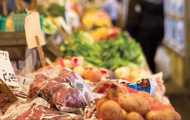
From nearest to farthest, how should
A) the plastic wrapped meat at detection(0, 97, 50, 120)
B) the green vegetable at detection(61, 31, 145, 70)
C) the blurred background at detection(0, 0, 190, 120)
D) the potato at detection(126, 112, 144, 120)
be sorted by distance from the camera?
the potato at detection(126, 112, 144, 120) → the plastic wrapped meat at detection(0, 97, 50, 120) → the green vegetable at detection(61, 31, 145, 70) → the blurred background at detection(0, 0, 190, 120)

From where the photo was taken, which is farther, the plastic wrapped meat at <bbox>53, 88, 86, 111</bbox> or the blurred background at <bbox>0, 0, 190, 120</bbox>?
the blurred background at <bbox>0, 0, 190, 120</bbox>

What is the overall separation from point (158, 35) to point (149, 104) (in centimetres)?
467

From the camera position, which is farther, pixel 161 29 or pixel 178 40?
pixel 178 40

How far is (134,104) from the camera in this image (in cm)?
149

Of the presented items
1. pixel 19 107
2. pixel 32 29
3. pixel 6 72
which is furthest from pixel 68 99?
pixel 32 29

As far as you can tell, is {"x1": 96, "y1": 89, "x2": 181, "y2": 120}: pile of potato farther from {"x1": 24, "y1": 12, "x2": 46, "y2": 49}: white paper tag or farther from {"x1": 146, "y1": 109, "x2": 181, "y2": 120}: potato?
{"x1": 24, "y1": 12, "x2": 46, "y2": 49}: white paper tag

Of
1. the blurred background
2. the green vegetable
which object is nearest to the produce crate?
the green vegetable

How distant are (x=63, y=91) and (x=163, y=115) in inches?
14.4

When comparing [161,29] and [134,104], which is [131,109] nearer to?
[134,104]

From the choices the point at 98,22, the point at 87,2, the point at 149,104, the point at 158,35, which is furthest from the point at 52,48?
the point at 87,2

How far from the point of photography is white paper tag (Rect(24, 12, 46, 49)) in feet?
7.06

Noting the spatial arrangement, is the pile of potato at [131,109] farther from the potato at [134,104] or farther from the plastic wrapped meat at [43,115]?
the plastic wrapped meat at [43,115]

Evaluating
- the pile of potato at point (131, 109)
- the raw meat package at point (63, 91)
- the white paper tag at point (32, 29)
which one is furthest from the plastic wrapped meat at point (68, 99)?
the white paper tag at point (32, 29)

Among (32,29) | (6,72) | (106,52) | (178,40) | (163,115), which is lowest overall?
(178,40)
